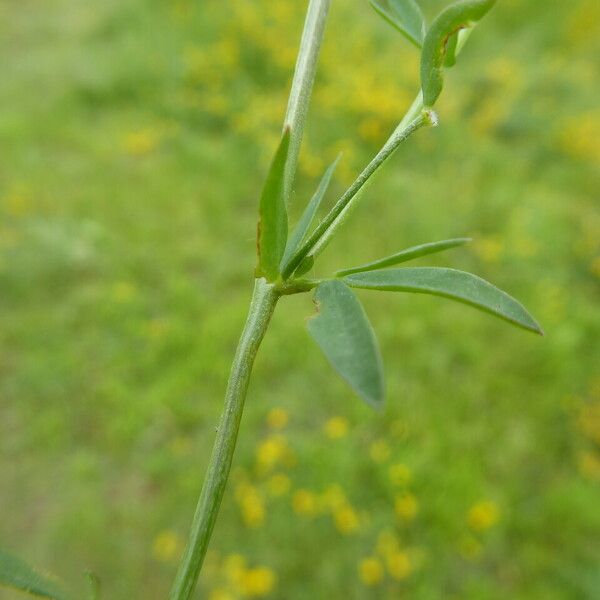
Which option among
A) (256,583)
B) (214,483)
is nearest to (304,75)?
(214,483)

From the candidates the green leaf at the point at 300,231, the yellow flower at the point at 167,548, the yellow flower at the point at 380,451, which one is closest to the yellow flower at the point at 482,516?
the yellow flower at the point at 380,451

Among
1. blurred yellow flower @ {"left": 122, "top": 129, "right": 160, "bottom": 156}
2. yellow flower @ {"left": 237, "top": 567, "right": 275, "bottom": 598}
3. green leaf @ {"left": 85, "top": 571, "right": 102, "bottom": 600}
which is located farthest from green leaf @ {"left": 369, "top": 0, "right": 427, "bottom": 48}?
blurred yellow flower @ {"left": 122, "top": 129, "right": 160, "bottom": 156}

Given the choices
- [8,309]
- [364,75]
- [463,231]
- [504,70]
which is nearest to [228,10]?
[364,75]

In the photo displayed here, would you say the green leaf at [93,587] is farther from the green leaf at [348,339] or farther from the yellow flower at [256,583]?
the yellow flower at [256,583]

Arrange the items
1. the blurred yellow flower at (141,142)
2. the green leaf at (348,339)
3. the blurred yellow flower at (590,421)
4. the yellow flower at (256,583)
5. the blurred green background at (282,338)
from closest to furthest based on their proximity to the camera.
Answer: the green leaf at (348,339), the yellow flower at (256,583), the blurred green background at (282,338), the blurred yellow flower at (590,421), the blurred yellow flower at (141,142)

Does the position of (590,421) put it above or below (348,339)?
below

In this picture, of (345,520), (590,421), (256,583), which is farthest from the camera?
(590,421)

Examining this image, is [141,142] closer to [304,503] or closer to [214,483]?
[304,503]
